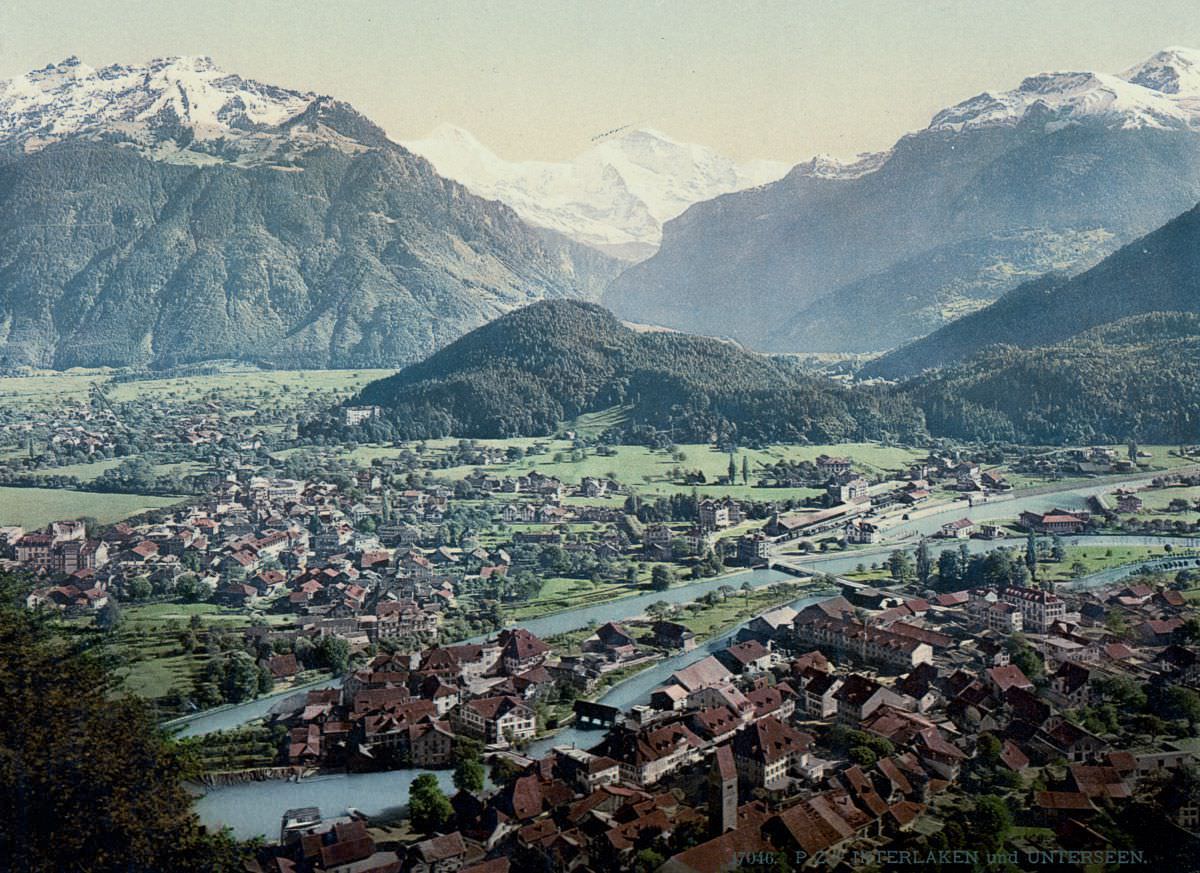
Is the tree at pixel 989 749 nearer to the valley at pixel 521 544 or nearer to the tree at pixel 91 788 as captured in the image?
the valley at pixel 521 544

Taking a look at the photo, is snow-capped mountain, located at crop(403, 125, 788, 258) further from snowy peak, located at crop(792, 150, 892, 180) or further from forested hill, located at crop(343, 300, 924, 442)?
forested hill, located at crop(343, 300, 924, 442)

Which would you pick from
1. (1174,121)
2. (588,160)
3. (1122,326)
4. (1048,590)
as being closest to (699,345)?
(1122,326)

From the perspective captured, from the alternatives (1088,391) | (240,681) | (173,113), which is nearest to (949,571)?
(240,681)

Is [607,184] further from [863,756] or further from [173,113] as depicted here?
[863,756]

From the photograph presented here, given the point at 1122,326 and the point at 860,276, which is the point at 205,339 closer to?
the point at 1122,326

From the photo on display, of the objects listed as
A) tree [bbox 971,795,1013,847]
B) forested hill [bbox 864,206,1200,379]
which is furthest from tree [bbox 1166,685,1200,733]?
forested hill [bbox 864,206,1200,379]

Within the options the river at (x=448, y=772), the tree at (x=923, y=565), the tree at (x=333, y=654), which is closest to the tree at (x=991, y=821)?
the river at (x=448, y=772)
